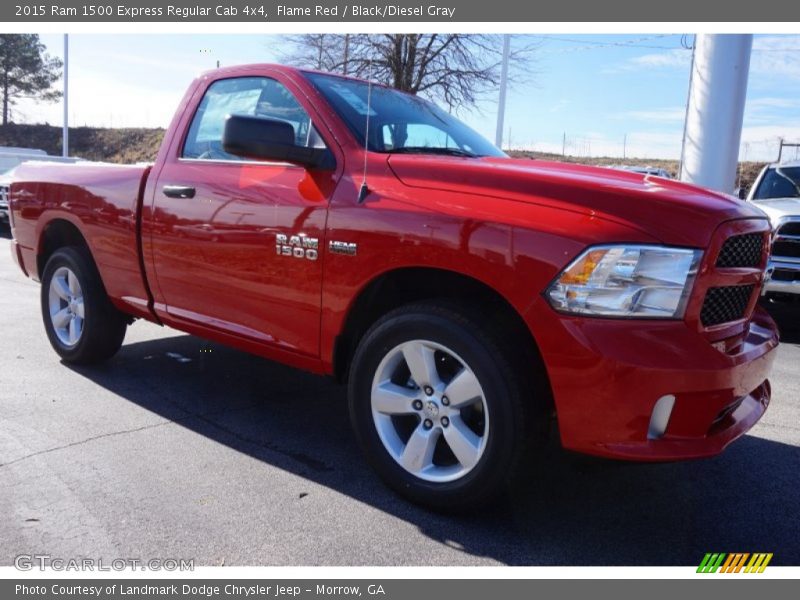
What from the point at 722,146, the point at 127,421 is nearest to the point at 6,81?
the point at 722,146

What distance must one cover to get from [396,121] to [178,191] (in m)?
1.28

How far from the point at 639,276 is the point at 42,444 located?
119 inches

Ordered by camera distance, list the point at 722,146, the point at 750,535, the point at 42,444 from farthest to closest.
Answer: the point at 722,146, the point at 42,444, the point at 750,535

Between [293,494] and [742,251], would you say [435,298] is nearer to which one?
[293,494]

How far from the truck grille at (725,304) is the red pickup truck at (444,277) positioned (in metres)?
0.01

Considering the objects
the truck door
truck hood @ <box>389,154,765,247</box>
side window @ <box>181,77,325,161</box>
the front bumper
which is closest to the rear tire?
the truck door

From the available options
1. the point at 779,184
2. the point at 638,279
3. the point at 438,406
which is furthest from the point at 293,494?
the point at 779,184

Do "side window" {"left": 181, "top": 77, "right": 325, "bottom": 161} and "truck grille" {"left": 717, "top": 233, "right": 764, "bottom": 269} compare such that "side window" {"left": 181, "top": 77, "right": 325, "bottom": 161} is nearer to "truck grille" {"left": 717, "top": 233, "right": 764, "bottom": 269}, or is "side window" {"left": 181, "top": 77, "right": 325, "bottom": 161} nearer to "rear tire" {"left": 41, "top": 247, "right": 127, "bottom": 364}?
"rear tire" {"left": 41, "top": 247, "right": 127, "bottom": 364}

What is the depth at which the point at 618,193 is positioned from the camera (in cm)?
257

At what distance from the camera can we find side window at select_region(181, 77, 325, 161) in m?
3.60

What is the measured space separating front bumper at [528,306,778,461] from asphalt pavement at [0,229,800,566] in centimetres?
50

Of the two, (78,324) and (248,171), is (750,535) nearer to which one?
(248,171)

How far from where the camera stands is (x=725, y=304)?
2.69 m

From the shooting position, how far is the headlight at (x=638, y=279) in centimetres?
243
